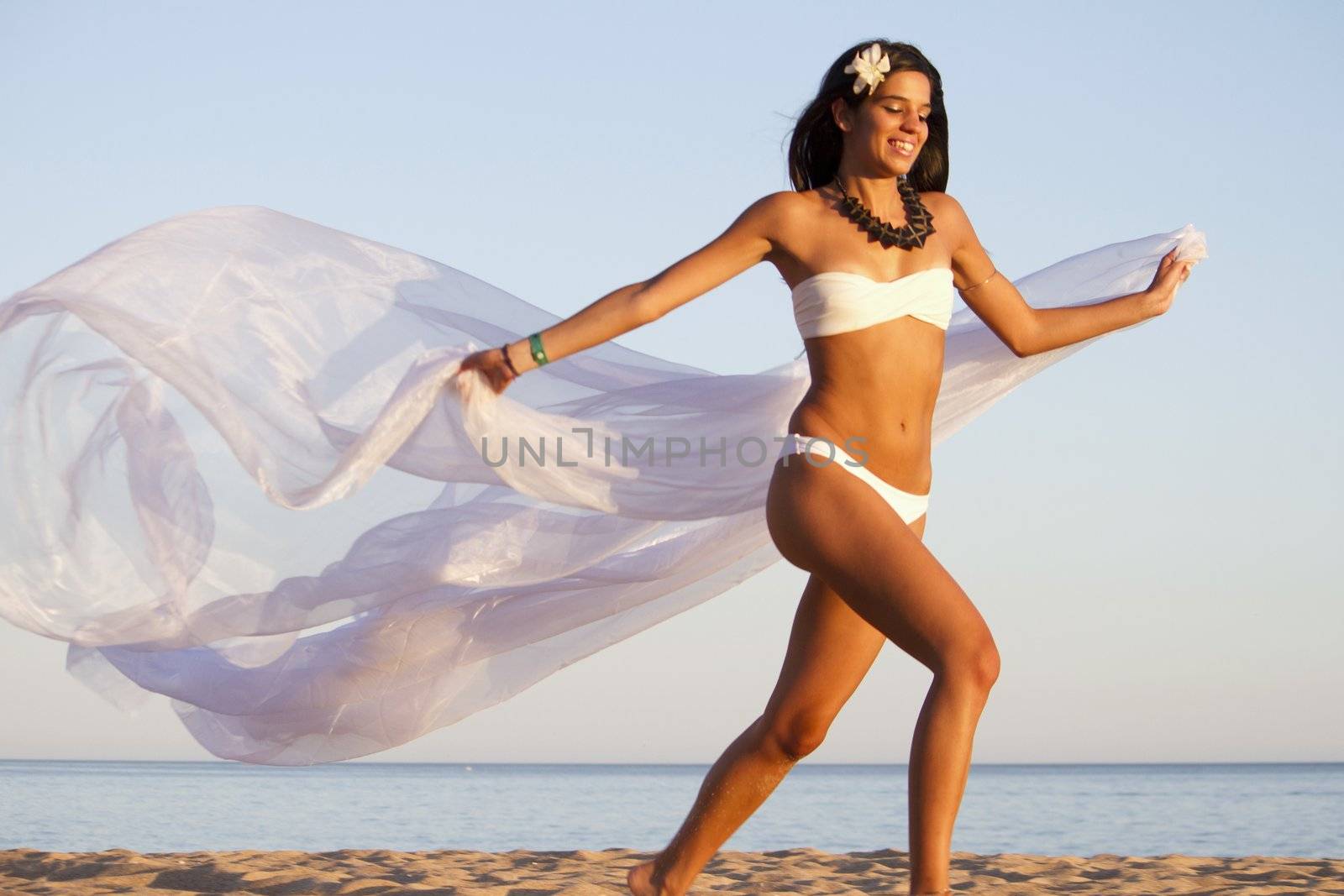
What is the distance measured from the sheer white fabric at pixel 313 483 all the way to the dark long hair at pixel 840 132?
749 mm

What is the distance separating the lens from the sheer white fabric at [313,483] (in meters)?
3.95

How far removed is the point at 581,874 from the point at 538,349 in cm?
281

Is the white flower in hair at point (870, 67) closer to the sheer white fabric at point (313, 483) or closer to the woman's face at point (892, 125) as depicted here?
the woman's face at point (892, 125)

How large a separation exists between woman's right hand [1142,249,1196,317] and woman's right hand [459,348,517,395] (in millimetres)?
1807

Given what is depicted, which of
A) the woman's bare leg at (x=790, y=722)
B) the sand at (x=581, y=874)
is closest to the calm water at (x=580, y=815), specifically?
the sand at (x=581, y=874)

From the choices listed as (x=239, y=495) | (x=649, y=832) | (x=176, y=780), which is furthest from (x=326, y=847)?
(x=176, y=780)

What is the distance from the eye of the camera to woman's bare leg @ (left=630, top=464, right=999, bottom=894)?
286 centimetres

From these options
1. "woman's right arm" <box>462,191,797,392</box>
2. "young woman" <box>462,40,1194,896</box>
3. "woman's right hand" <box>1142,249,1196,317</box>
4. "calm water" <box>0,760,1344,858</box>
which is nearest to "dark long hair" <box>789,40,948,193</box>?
"young woman" <box>462,40,1194,896</box>

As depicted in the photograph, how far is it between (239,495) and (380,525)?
422mm

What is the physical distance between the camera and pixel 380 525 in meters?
4.08

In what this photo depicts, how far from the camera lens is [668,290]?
3.41m

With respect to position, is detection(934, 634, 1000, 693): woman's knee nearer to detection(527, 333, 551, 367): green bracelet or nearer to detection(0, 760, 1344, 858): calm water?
detection(527, 333, 551, 367): green bracelet

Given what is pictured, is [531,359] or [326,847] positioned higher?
[531,359]

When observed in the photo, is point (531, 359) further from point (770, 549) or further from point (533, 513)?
point (770, 549)
